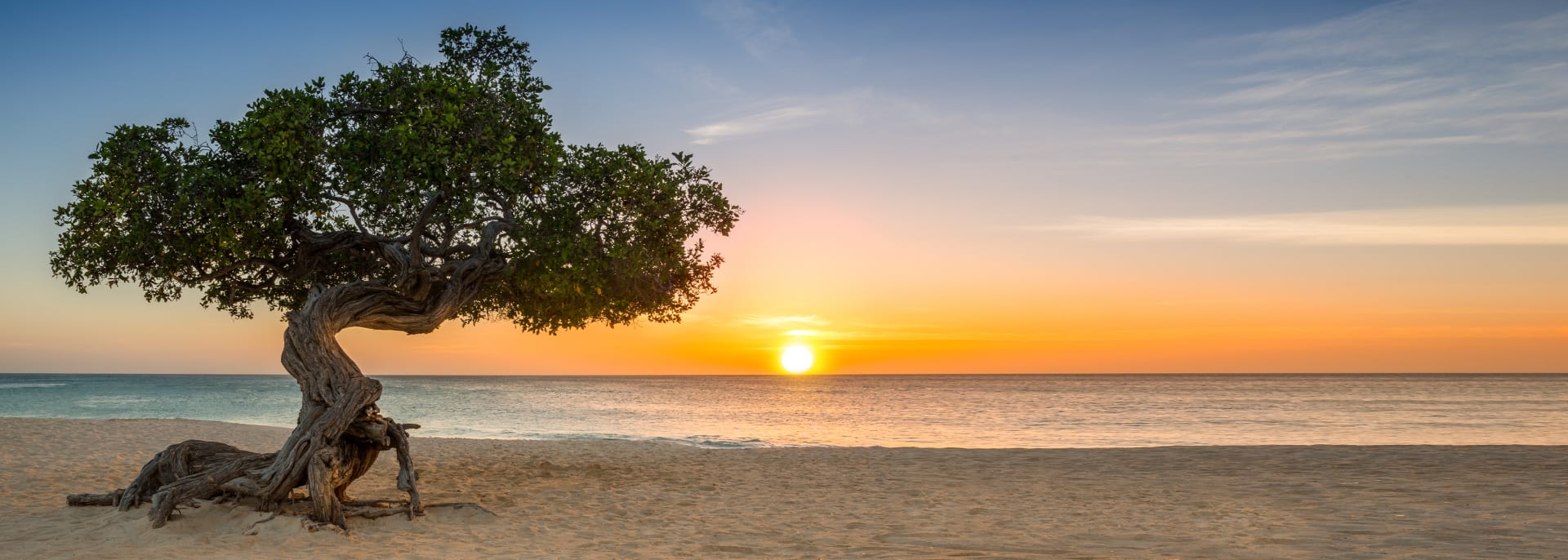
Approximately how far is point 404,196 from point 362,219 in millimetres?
2389

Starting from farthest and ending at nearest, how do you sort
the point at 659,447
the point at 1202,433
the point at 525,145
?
the point at 1202,433 → the point at 659,447 → the point at 525,145

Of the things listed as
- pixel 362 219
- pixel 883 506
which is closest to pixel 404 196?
pixel 362 219

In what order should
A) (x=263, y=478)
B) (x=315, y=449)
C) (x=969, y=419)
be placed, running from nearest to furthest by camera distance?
(x=315, y=449) → (x=263, y=478) → (x=969, y=419)

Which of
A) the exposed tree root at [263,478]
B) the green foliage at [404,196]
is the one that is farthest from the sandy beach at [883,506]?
the green foliage at [404,196]

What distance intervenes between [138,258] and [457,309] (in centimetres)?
420

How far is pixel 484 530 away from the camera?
467 inches

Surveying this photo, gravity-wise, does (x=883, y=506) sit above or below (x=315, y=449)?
below

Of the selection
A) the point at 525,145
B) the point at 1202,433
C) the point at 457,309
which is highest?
the point at 525,145

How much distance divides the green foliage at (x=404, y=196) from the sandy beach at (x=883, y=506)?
3458mm

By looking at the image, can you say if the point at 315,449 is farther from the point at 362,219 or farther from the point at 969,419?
the point at 969,419

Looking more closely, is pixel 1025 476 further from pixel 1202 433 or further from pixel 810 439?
pixel 1202 433

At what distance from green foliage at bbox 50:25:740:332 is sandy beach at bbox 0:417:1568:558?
136 inches

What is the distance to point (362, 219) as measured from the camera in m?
14.2

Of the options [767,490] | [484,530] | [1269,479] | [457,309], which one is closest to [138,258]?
[457,309]
